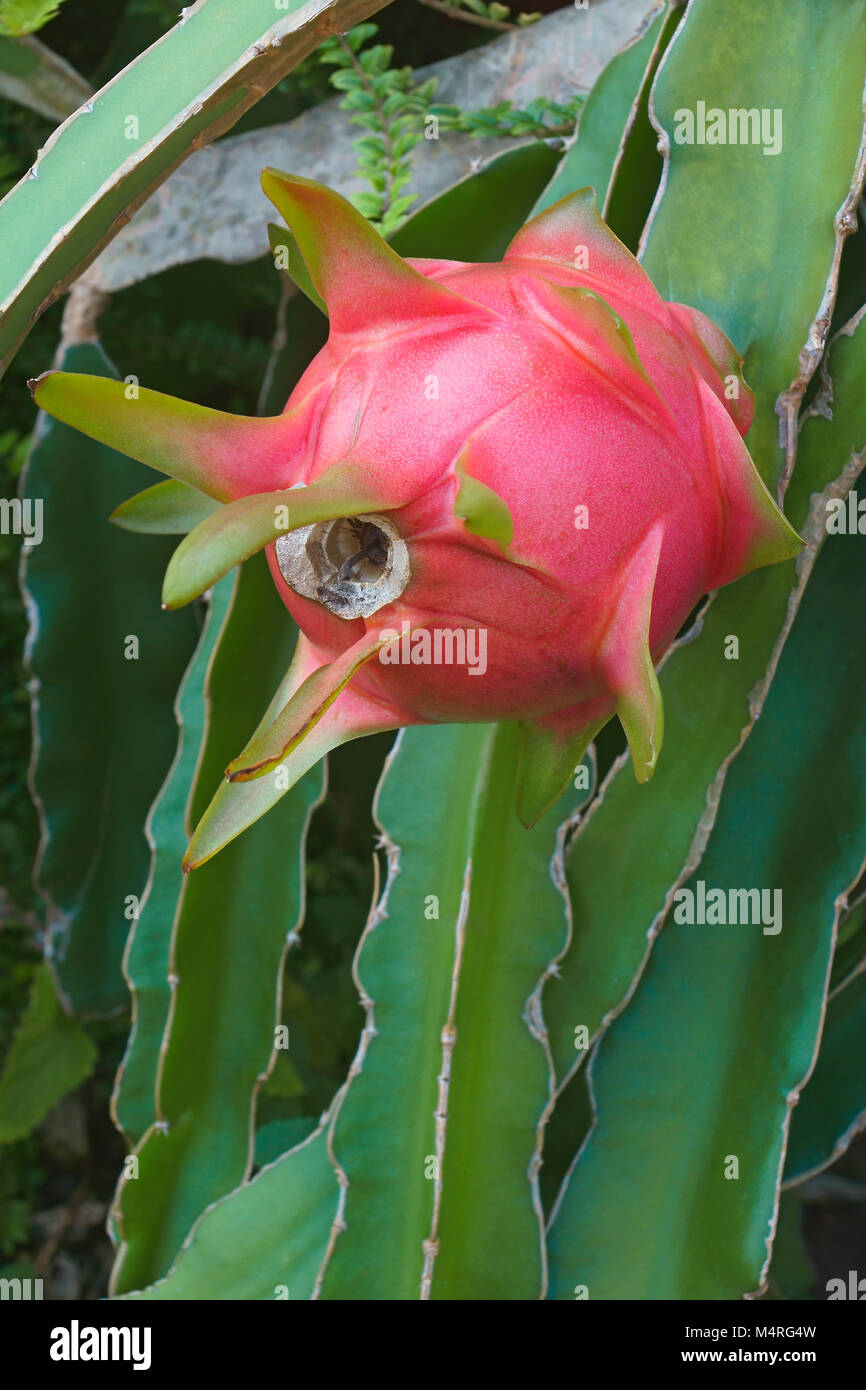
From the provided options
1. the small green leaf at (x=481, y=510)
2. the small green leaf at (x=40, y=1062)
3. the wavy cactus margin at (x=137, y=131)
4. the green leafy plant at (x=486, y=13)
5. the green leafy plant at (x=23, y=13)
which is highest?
the green leafy plant at (x=486, y=13)

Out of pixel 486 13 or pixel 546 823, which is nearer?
pixel 546 823

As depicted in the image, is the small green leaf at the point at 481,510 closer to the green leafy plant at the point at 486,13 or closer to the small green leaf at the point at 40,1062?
the green leafy plant at the point at 486,13

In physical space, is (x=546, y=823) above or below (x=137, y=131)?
below

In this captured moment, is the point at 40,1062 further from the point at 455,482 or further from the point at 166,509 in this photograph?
the point at 455,482

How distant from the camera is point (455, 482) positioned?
460 millimetres

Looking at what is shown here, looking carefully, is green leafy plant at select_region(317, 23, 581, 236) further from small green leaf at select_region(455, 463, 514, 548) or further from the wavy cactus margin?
small green leaf at select_region(455, 463, 514, 548)

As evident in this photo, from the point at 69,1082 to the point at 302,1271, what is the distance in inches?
15.6

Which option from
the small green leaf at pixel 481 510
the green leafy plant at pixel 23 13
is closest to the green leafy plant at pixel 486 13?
the green leafy plant at pixel 23 13

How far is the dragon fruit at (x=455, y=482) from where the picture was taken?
467 mm

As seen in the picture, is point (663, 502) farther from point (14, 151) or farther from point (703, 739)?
point (14, 151)

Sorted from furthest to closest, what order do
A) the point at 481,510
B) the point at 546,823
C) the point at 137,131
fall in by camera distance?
1. the point at 546,823
2. the point at 137,131
3. the point at 481,510

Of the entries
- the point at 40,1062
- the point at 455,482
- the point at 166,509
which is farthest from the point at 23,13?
the point at 40,1062

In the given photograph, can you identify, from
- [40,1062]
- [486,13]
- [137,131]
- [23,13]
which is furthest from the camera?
[40,1062]

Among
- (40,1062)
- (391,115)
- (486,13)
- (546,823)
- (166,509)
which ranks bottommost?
(40,1062)
